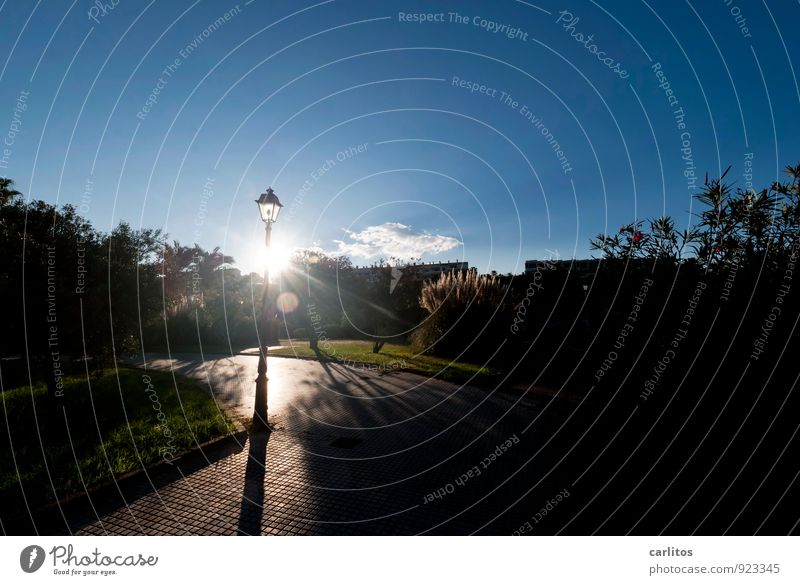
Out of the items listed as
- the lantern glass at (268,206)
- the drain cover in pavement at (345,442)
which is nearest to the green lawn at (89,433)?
the drain cover in pavement at (345,442)

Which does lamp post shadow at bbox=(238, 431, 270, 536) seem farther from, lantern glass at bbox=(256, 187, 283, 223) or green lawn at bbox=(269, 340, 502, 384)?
green lawn at bbox=(269, 340, 502, 384)

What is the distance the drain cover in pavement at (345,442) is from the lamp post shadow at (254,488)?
145 cm

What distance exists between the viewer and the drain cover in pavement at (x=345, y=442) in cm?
838

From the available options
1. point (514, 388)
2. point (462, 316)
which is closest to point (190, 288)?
point (462, 316)

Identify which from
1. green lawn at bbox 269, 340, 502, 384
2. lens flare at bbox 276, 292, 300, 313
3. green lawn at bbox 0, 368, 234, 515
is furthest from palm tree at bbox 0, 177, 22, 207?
lens flare at bbox 276, 292, 300, 313

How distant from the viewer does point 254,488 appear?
20.6 ft

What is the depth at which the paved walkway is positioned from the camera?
17.3ft

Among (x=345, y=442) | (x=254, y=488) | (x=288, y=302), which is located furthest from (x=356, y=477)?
(x=288, y=302)

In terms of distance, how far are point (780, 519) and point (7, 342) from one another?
13959 millimetres

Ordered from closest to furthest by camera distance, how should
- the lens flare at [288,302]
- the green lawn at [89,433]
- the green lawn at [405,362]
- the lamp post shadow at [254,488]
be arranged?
the lamp post shadow at [254,488]
the green lawn at [89,433]
the green lawn at [405,362]
the lens flare at [288,302]

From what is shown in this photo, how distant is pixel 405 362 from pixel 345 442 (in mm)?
10220

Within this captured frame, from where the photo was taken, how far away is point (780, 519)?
14.4ft

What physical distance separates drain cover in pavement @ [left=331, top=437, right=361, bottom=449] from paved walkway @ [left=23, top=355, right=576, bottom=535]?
64 mm

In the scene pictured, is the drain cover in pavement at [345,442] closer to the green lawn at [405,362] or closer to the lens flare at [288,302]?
the green lawn at [405,362]
